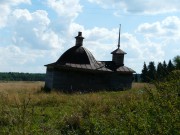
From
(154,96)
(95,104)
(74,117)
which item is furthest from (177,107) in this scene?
(95,104)

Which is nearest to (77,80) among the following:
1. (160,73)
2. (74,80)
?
(74,80)

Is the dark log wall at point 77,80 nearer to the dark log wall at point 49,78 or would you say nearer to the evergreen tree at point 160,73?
the dark log wall at point 49,78

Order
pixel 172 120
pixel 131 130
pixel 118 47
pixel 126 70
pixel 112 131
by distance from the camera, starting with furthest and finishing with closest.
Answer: pixel 118 47 < pixel 126 70 < pixel 112 131 < pixel 131 130 < pixel 172 120

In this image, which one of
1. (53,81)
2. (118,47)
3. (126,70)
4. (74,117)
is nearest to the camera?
(74,117)

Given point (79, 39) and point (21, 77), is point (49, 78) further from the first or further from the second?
point (21, 77)

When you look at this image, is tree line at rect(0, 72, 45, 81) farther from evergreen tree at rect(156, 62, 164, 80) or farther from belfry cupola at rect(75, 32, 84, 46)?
evergreen tree at rect(156, 62, 164, 80)

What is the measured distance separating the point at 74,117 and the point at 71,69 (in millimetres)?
20742

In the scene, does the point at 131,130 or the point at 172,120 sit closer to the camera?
the point at 172,120

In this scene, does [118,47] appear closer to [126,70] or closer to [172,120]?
[126,70]

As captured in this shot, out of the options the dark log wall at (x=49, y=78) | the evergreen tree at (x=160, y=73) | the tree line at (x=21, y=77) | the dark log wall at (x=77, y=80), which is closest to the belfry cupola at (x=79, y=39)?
the dark log wall at (x=77, y=80)

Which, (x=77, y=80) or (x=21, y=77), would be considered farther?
(x=21, y=77)

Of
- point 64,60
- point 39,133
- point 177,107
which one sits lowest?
point 39,133

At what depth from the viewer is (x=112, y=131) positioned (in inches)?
291

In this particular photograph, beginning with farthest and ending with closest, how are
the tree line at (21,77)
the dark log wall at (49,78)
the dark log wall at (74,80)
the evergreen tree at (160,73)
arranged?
the tree line at (21,77) < the dark log wall at (49,78) < the dark log wall at (74,80) < the evergreen tree at (160,73)
